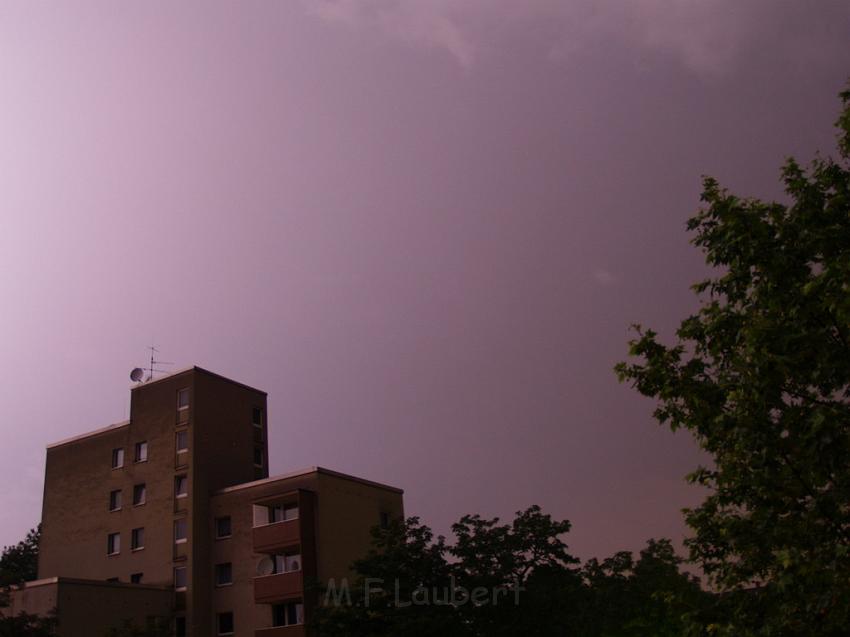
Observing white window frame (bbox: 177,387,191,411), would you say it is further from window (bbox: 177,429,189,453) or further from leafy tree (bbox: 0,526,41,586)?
leafy tree (bbox: 0,526,41,586)

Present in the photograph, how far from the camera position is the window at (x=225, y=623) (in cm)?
4575

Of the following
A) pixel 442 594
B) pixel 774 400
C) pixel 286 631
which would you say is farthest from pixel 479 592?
pixel 774 400

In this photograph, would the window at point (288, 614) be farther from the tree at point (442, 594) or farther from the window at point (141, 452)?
the window at point (141, 452)

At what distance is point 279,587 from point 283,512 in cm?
391

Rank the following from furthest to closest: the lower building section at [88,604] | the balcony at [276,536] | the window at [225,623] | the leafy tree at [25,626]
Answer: the window at [225,623], the balcony at [276,536], the lower building section at [88,604], the leafy tree at [25,626]

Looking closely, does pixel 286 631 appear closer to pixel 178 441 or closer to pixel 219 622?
pixel 219 622

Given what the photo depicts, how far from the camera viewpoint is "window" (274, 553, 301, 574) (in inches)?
1752

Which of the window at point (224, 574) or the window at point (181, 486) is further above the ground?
the window at point (181, 486)

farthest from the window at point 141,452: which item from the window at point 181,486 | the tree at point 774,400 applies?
the tree at point 774,400

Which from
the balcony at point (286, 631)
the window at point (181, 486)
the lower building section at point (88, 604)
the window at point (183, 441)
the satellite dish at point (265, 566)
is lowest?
the balcony at point (286, 631)

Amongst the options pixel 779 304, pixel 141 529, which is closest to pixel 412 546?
pixel 141 529

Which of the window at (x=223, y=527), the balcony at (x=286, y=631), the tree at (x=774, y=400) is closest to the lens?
the tree at (x=774, y=400)

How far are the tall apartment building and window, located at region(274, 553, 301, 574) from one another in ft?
0.17

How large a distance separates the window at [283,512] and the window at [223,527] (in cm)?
296
